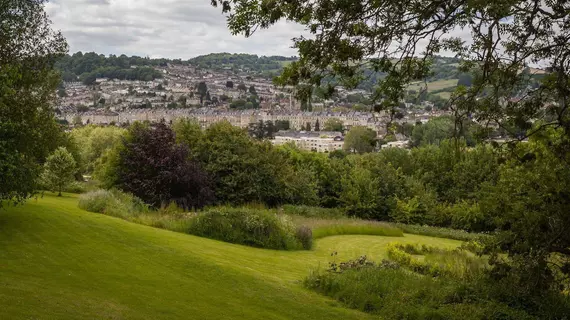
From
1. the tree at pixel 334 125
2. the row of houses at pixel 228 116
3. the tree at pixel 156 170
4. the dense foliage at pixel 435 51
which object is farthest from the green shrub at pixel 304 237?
the tree at pixel 334 125

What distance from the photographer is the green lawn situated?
8789mm

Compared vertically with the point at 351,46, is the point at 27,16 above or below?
above

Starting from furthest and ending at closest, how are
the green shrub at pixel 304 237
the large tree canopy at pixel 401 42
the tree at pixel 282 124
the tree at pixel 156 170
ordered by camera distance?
the tree at pixel 282 124 → the tree at pixel 156 170 → the green shrub at pixel 304 237 → the large tree canopy at pixel 401 42

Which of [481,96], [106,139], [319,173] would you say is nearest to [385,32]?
[481,96]

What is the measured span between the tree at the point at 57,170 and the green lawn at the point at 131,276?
15.2 meters

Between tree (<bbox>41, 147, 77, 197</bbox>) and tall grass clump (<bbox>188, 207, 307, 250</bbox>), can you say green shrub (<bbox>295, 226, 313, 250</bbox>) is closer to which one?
tall grass clump (<bbox>188, 207, 307, 250</bbox>)

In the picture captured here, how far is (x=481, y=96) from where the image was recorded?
988 cm

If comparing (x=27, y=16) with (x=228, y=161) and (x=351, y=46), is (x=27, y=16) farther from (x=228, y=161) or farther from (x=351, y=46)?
(x=228, y=161)

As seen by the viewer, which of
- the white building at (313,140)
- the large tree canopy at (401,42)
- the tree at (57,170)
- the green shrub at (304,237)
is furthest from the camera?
the white building at (313,140)

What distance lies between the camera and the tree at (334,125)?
159m

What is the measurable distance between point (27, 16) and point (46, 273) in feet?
32.7

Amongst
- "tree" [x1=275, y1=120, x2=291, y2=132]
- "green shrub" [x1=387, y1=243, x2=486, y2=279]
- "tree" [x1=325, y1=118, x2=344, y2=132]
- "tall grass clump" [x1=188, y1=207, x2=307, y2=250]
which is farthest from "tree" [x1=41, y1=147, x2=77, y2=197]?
"tree" [x1=275, y1=120, x2=291, y2=132]

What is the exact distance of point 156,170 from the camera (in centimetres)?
2833

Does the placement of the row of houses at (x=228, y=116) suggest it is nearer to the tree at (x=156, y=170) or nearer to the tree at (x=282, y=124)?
the tree at (x=282, y=124)
